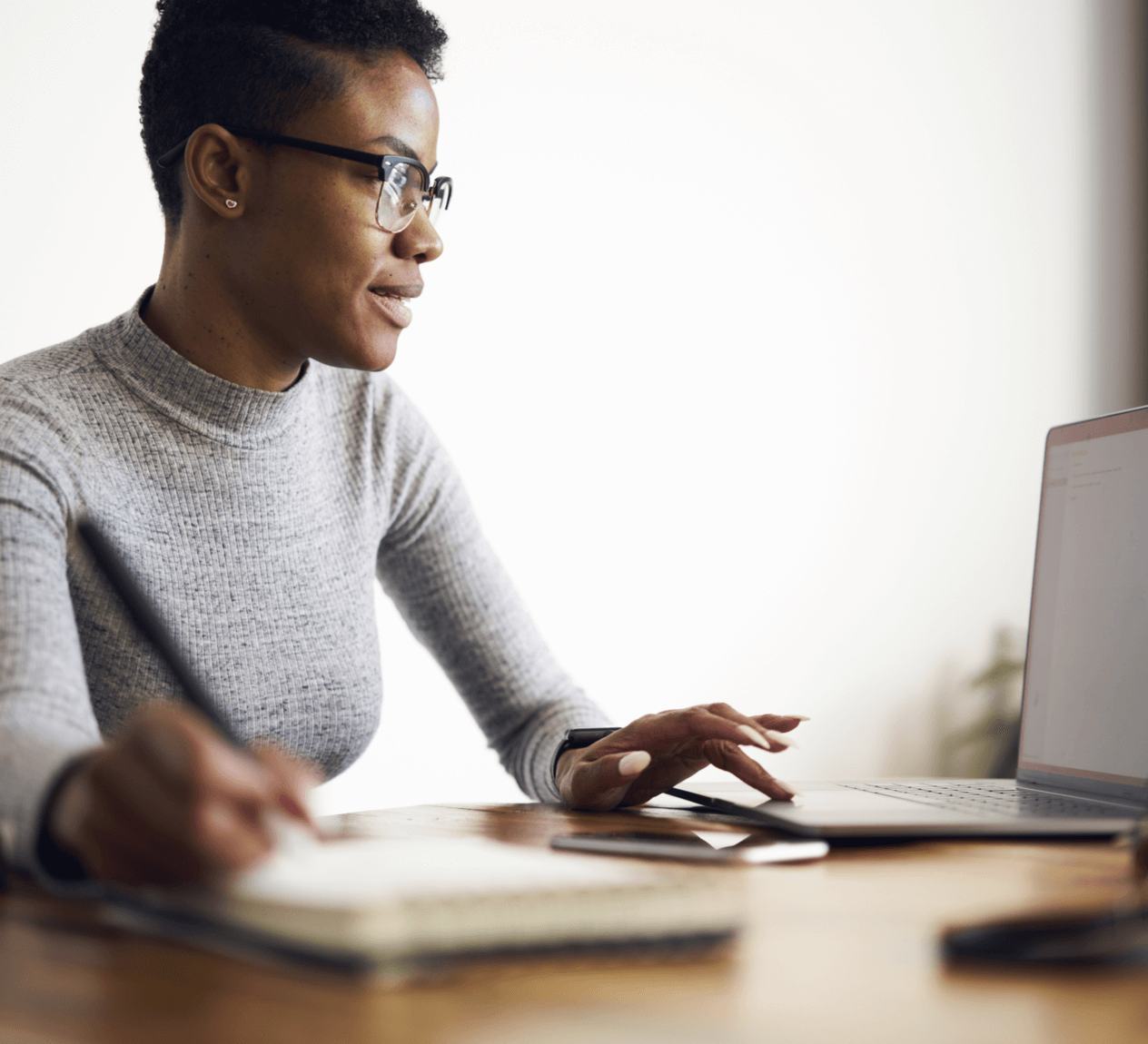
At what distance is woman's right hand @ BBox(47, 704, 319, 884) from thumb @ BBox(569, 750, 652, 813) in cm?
44

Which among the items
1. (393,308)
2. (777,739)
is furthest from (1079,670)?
(393,308)

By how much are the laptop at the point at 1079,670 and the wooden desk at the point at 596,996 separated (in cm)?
37

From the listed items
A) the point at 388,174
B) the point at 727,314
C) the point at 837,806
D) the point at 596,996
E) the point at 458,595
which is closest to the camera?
the point at 596,996

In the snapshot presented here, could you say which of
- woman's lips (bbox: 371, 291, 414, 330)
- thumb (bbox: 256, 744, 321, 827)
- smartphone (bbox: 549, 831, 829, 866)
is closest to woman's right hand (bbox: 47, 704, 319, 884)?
thumb (bbox: 256, 744, 321, 827)

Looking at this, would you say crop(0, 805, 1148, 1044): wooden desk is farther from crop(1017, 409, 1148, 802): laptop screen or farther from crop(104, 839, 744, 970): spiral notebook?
crop(1017, 409, 1148, 802): laptop screen

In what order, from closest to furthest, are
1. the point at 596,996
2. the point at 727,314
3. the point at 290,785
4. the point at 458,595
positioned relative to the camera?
the point at 596,996
the point at 290,785
the point at 458,595
the point at 727,314

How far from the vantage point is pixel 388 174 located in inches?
41.0

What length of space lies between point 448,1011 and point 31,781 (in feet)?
0.95

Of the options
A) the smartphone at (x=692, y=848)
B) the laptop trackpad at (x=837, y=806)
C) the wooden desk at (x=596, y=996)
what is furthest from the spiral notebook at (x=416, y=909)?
the laptop trackpad at (x=837, y=806)

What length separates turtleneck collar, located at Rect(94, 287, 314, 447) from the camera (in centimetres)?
102

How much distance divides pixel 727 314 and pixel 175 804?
237 cm

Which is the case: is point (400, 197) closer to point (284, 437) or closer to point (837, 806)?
point (284, 437)

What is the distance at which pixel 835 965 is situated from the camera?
0.41 m

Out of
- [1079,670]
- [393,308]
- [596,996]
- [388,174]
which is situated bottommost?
[596,996]
